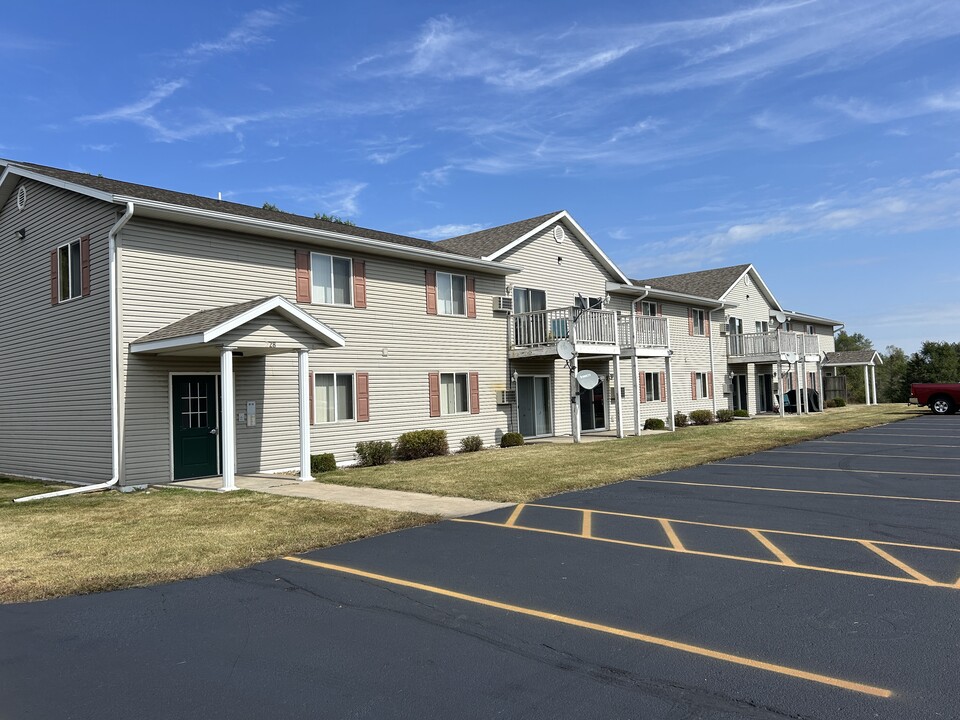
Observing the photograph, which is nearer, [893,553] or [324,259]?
[893,553]

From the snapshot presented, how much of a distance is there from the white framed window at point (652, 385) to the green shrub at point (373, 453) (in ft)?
45.9

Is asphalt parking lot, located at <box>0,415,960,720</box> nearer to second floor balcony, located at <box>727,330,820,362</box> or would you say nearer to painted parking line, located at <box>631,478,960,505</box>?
painted parking line, located at <box>631,478,960,505</box>

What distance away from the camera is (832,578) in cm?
626

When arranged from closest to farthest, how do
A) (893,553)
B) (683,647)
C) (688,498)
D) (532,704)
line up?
1. (532,704)
2. (683,647)
3. (893,553)
4. (688,498)

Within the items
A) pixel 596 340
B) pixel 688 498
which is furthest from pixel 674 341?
pixel 688 498

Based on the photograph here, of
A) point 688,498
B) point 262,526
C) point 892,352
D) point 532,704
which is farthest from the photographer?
point 892,352

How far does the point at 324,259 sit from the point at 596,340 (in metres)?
9.29

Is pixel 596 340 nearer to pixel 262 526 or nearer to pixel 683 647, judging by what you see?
pixel 262 526

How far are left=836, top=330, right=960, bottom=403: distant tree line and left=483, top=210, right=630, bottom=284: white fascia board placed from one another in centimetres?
2764

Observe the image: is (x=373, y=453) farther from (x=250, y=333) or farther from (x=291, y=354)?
(x=250, y=333)

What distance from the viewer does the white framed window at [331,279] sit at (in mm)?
16688

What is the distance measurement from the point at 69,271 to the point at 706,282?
96.1 ft

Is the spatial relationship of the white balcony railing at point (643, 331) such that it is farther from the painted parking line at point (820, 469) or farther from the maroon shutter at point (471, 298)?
the painted parking line at point (820, 469)

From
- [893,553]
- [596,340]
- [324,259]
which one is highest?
[324,259]
